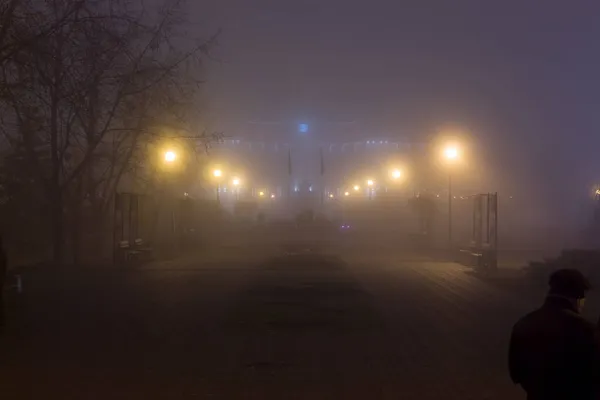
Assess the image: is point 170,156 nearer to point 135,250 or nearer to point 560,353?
point 135,250

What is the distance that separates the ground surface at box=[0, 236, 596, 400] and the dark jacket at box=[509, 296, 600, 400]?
203 inches

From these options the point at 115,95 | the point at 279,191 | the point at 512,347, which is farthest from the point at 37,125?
the point at 279,191

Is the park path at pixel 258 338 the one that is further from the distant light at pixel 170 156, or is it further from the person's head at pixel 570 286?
the distant light at pixel 170 156

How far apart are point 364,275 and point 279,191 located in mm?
128281

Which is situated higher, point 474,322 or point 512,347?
point 512,347

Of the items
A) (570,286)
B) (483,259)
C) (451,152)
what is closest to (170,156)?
(451,152)

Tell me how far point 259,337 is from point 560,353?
37.4 feet

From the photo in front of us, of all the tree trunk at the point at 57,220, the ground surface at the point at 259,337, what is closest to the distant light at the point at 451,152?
the ground surface at the point at 259,337

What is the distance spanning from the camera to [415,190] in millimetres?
104375

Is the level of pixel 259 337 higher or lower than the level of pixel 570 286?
lower

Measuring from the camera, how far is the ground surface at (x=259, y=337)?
12.2 m

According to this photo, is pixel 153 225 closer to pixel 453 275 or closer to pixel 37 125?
pixel 37 125

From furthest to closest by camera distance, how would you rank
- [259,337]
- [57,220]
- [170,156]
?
[170,156]
[57,220]
[259,337]

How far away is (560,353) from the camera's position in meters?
6.39
